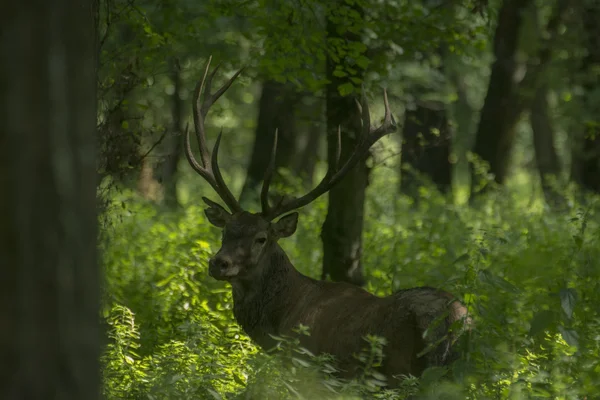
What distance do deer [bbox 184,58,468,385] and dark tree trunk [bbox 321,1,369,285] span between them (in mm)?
506

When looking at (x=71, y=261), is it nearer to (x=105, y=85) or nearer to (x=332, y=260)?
(x=105, y=85)

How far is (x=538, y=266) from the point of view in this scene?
27.7 ft

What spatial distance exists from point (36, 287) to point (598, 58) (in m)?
11.5

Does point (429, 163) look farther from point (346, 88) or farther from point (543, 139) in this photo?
point (346, 88)

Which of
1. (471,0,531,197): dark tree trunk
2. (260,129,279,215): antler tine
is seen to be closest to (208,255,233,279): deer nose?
(260,129,279,215): antler tine

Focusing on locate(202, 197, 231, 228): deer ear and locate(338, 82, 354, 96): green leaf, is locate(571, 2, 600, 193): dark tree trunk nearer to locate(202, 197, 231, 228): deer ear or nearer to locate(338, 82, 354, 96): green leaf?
locate(338, 82, 354, 96): green leaf

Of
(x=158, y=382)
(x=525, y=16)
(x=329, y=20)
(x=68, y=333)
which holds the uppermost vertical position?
(x=525, y=16)

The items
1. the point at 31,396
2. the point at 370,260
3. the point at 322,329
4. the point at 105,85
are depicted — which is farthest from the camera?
the point at 370,260

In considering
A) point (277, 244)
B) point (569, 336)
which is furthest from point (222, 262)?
point (569, 336)

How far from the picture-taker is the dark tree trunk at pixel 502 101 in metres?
15.4

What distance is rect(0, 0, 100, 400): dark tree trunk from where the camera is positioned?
2.71m

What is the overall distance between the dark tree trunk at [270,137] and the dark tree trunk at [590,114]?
417 cm

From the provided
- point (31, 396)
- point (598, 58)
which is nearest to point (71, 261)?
point (31, 396)

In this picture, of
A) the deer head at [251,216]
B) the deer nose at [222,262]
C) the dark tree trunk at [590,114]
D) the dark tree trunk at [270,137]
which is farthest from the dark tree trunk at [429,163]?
the deer nose at [222,262]
